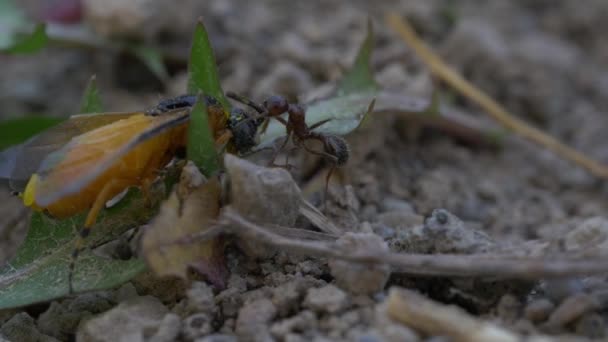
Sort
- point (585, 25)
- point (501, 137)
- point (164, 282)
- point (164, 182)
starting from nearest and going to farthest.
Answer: point (164, 282) → point (164, 182) → point (501, 137) → point (585, 25)

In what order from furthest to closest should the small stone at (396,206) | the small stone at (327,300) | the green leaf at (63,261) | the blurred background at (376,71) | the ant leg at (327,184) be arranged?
the blurred background at (376,71)
the small stone at (396,206)
the ant leg at (327,184)
the green leaf at (63,261)
the small stone at (327,300)

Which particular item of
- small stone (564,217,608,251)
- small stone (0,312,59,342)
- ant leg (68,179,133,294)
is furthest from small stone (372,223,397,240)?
small stone (0,312,59,342)

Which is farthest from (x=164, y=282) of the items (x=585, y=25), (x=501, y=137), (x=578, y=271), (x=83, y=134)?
(x=585, y=25)

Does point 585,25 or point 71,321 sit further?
point 585,25

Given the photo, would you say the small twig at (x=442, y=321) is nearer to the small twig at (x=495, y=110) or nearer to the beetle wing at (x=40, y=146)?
the beetle wing at (x=40, y=146)

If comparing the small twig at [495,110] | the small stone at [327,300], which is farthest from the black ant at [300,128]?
the small twig at [495,110]

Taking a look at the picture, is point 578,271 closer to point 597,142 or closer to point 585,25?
point 597,142

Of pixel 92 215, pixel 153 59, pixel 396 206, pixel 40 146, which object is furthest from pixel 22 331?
pixel 153 59
